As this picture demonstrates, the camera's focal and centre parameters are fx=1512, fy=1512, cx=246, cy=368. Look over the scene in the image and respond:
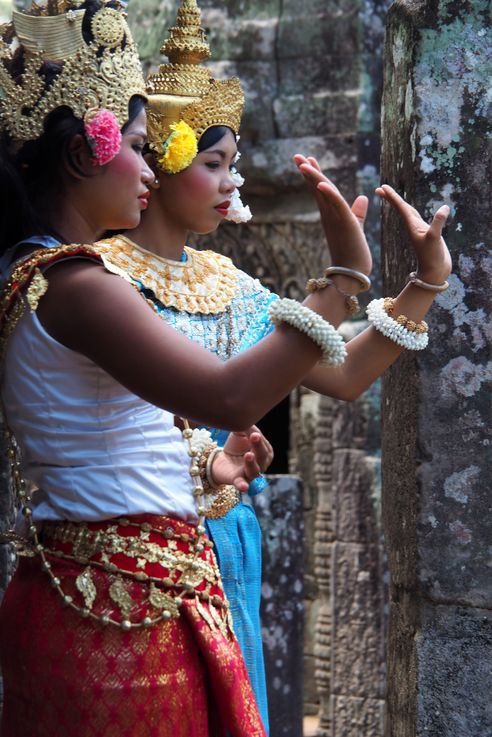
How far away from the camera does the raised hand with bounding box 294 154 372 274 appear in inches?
103

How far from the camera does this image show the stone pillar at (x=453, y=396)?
3.52 m

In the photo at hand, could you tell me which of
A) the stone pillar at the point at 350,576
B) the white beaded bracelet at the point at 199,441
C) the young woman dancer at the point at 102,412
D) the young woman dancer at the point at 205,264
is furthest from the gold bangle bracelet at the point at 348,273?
the stone pillar at the point at 350,576

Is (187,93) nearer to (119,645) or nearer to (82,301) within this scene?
(82,301)

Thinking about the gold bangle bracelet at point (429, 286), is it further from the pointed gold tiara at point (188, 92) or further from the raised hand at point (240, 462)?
the pointed gold tiara at point (188, 92)

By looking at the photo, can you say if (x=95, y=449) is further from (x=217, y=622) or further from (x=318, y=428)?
(x=318, y=428)

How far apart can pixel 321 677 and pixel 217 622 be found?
5347 mm

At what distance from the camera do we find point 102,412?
8.79 feet

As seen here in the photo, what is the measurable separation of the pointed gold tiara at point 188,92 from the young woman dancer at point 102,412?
1030 millimetres

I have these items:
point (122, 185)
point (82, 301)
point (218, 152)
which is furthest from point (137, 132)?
point (218, 152)

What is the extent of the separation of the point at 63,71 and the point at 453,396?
127 cm

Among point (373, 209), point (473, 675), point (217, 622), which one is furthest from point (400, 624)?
point (373, 209)

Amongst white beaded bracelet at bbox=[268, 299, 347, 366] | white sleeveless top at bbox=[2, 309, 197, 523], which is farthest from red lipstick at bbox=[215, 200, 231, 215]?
white beaded bracelet at bbox=[268, 299, 347, 366]

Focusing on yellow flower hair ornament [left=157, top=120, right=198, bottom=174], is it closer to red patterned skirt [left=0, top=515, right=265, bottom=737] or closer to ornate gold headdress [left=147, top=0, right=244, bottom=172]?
ornate gold headdress [left=147, top=0, right=244, bottom=172]

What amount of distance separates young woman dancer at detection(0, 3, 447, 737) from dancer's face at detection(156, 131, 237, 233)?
36.6 inches
